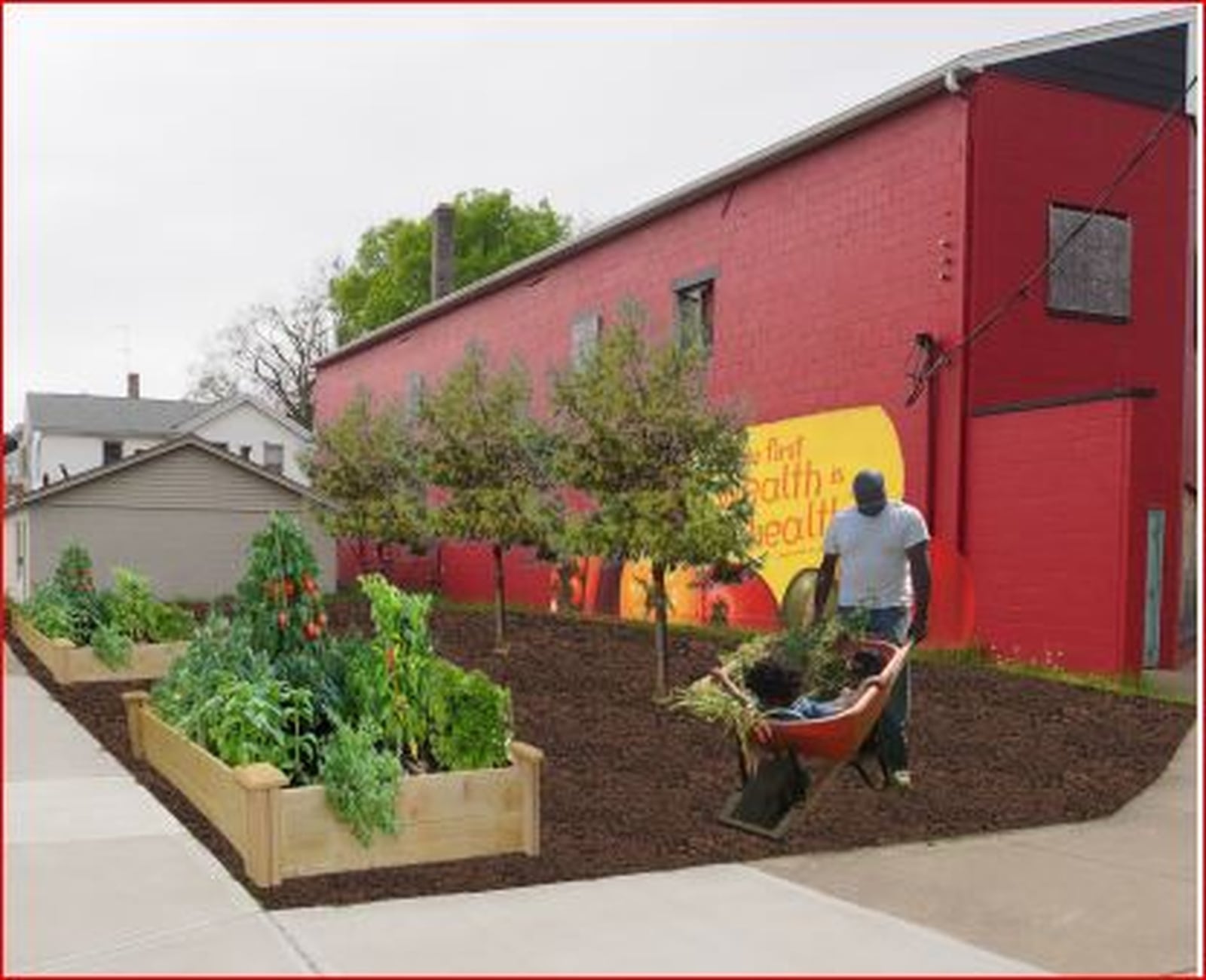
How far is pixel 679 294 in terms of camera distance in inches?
807

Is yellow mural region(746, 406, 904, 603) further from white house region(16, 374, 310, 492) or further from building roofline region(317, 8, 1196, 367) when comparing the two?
white house region(16, 374, 310, 492)

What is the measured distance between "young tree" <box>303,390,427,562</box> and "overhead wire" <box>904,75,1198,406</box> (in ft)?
25.4

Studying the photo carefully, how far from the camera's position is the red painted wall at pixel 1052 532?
1259 centimetres

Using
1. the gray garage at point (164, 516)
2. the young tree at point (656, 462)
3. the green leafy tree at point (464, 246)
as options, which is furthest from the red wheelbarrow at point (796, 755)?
the green leafy tree at point (464, 246)

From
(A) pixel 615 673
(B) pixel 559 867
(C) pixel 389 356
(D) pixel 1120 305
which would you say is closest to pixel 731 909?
(B) pixel 559 867

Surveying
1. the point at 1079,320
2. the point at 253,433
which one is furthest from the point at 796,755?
the point at 253,433

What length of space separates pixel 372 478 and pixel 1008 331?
12226 millimetres

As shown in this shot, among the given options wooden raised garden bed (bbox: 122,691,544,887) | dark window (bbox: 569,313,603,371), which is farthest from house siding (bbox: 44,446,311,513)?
wooden raised garden bed (bbox: 122,691,544,887)

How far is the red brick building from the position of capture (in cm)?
1314

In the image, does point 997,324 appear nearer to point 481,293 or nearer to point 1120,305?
point 1120,305

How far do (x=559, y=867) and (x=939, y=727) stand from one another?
14.8 ft

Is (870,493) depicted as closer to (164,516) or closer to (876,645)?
(876,645)

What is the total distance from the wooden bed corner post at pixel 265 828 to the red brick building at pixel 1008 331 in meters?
7.52

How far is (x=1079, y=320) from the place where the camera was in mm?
15195
